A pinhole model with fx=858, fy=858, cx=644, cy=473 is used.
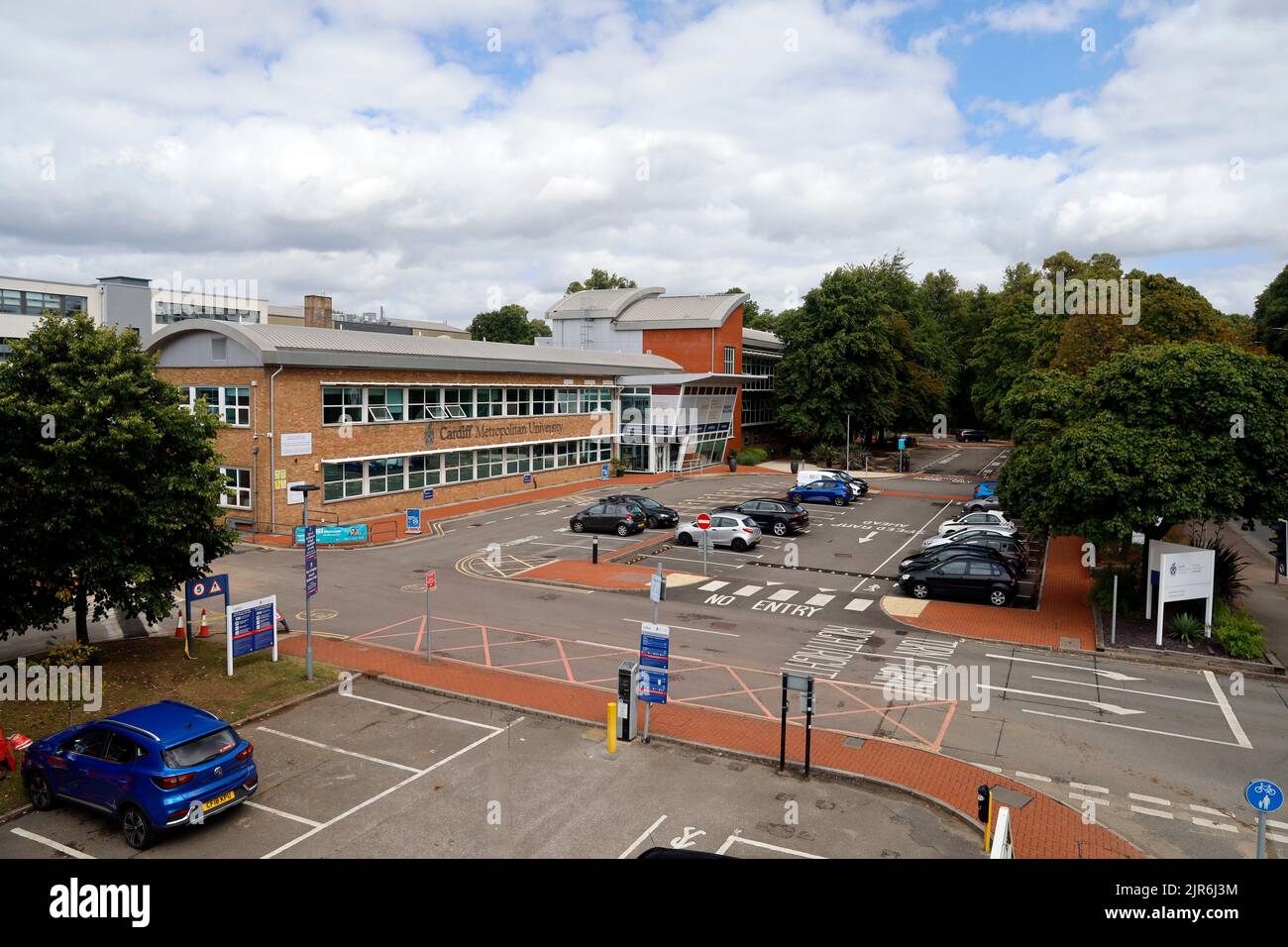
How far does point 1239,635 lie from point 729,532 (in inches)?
661

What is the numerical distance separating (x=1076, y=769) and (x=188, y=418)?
60.4 ft

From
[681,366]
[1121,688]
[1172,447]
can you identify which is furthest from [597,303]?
[1121,688]

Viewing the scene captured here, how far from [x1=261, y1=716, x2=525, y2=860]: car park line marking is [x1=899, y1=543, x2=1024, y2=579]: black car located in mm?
15319

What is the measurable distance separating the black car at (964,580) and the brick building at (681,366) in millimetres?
33095

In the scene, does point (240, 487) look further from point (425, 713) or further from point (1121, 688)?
point (1121, 688)

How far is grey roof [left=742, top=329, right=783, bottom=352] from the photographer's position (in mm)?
74250

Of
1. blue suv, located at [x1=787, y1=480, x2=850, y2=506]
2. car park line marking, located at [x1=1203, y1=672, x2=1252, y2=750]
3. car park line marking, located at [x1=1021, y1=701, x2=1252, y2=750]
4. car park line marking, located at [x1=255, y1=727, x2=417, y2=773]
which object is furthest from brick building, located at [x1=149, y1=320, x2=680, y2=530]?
car park line marking, located at [x1=1203, y1=672, x2=1252, y2=750]

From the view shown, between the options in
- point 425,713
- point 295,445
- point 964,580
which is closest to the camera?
point 425,713

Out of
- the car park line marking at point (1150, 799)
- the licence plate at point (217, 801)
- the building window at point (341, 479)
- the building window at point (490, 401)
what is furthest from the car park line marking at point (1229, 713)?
the building window at point (490, 401)

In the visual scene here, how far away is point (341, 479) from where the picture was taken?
3681cm

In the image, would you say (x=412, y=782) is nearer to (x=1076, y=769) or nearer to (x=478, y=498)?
(x=1076, y=769)

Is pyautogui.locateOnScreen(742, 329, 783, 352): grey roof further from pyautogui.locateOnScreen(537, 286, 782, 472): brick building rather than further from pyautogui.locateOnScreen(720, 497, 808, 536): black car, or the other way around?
pyautogui.locateOnScreen(720, 497, 808, 536): black car
